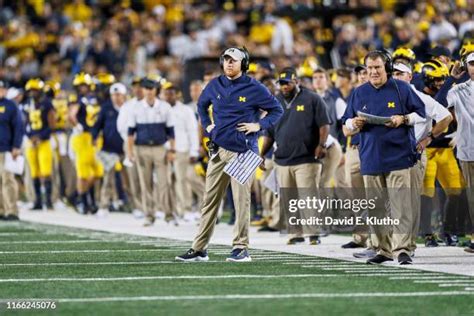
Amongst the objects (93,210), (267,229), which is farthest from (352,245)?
(93,210)

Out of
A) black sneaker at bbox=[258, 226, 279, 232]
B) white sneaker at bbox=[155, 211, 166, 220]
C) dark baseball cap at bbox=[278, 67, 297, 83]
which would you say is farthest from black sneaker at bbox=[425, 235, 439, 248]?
white sneaker at bbox=[155, 211, 166, 220]

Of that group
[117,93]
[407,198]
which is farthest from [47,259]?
[117,93]

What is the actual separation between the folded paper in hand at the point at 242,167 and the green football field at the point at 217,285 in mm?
821

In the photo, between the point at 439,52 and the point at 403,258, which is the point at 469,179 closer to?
the point at 403,258

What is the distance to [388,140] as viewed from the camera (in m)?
12.2

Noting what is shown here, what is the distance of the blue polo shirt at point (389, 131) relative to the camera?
480 inches

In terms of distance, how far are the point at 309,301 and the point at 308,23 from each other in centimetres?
2020

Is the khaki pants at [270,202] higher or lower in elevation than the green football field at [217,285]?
higher

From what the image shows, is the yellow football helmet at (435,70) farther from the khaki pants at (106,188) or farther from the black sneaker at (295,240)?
the khaki pants at (106,188)

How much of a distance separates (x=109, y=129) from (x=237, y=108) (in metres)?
9.31

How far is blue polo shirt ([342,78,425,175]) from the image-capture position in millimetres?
12180

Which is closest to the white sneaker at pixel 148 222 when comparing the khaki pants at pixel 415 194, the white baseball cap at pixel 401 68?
the white baseball cap at pixel 401 68

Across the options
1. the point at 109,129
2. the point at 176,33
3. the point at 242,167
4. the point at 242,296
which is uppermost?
the point at 176,33

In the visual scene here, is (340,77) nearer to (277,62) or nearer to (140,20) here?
(277,62)
